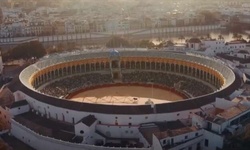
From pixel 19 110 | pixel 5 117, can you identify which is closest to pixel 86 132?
pixel 19 110

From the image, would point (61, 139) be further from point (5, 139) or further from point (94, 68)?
point (94, 68)

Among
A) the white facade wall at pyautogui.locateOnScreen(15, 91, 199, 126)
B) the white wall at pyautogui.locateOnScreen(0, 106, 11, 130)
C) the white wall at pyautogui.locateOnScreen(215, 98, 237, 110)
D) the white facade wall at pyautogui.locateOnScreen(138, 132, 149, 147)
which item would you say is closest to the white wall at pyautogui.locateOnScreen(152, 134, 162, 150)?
the white facade wall at pyautogui.locateOnScreen(138, 132, 149, 147)

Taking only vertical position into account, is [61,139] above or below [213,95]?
below

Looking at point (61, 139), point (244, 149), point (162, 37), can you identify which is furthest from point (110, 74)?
point (162, 37)

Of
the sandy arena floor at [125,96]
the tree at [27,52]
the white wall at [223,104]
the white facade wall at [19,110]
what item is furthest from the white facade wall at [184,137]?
the tree at [27,52]

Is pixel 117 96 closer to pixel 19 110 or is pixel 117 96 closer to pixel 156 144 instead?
pixel 19 110

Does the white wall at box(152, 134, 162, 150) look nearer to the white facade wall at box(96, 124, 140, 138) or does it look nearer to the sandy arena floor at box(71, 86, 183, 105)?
the white facade wall at box(96, 124, 140, 138)

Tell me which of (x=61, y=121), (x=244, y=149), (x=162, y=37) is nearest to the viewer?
(x=244, y=149)
